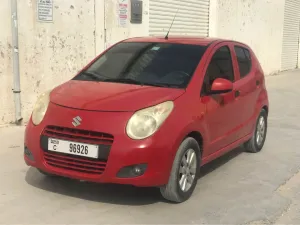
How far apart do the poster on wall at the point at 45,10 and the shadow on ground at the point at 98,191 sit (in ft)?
11.5

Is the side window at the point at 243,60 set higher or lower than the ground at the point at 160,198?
A: higher

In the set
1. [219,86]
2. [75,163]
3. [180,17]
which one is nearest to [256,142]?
[219,86]

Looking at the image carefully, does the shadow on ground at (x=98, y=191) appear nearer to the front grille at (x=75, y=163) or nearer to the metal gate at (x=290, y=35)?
the front grille at (x=75, y=163)

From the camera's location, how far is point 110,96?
4.46 metres

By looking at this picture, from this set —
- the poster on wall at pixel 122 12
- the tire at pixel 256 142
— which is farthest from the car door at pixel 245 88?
the poster on wall at pixel 122 12

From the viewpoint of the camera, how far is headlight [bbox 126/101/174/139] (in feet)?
13.4

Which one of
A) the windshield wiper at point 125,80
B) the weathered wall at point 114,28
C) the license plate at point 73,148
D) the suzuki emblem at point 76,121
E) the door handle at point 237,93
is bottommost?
the license plate at point 73,148

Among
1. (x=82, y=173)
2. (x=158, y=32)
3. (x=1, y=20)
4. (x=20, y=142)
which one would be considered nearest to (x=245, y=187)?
(x=82, y=173)

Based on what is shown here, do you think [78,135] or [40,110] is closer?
[78,135]

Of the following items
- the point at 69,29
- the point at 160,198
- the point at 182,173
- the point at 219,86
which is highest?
the point at 69,29

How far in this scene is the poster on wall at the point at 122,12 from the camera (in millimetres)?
9553

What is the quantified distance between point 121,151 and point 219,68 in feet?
6.32

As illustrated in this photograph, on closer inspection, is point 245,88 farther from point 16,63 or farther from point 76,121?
point 16,63

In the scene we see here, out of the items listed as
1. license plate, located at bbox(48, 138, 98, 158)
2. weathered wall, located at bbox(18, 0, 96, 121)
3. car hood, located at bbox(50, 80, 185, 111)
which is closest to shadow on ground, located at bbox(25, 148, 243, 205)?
license plate, located at bbox(48, 138, 98, 158)
